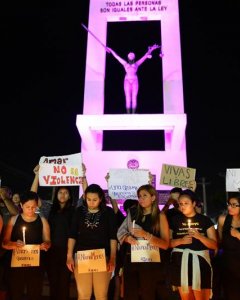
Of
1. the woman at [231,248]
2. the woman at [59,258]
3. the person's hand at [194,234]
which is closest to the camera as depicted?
the person's hand at [194,234]

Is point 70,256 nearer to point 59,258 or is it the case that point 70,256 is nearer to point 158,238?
point 59,258

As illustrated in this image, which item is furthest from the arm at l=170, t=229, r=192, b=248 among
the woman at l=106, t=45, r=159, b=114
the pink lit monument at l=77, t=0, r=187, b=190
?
the woman at l=106, t=45, r=159, b=114

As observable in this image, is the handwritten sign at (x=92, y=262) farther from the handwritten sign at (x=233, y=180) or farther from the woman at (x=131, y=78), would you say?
the woman at (x=131, y=78)

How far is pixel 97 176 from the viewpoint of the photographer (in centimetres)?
1100

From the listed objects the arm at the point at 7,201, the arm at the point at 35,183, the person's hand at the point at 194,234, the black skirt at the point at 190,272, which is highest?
the arm at the point at 35,183

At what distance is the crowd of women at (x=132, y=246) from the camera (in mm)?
3645

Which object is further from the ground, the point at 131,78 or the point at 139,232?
the point at 131,78

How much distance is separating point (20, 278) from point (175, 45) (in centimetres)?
953

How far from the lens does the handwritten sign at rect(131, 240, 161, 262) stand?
3.67 metres

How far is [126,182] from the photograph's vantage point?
19.9ft

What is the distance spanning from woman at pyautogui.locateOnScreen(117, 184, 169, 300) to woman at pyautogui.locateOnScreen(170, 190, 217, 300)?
173 millimetres

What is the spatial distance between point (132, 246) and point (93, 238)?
40 centimetres

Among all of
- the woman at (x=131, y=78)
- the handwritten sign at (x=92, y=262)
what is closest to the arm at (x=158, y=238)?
the handwritten sign at (x=92, y=262)

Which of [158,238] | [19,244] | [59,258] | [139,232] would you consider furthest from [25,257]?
[158,238]
